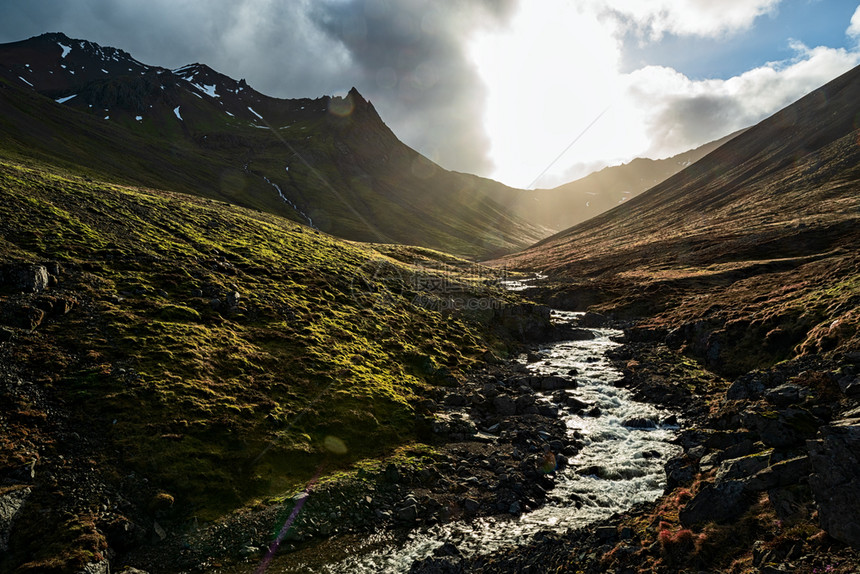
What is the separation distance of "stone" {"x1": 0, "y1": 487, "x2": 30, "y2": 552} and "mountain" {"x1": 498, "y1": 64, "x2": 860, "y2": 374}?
148 feet

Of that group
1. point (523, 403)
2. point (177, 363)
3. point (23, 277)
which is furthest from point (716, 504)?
point (23, 277)

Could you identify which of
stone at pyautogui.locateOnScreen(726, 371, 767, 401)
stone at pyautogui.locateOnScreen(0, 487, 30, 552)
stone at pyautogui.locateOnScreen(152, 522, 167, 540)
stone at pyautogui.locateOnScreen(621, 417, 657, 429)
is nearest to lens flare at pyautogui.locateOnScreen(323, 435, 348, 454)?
stone at pyautogui.locateOnScreen(152, 522, 167, 540)

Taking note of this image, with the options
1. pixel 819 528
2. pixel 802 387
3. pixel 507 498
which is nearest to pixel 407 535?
pixel 507 498

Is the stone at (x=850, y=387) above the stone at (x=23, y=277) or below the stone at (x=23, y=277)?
below

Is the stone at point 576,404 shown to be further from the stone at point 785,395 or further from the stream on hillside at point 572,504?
the stone at point 785,395

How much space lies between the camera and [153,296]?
3447 cm

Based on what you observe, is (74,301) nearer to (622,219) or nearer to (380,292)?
(380,292)

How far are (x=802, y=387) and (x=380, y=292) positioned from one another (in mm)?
47102

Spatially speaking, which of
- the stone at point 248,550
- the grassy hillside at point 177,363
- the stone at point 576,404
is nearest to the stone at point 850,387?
the stone at point 576,404

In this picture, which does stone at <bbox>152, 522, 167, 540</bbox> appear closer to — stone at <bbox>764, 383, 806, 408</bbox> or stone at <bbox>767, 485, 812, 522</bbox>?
stone at <bbox>767, 485, 812, 522</bbox>

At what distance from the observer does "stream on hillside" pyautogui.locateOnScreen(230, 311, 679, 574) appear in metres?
18.4

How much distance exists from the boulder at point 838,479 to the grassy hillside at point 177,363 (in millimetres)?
22224

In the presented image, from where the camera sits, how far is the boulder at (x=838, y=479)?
39.0 ft

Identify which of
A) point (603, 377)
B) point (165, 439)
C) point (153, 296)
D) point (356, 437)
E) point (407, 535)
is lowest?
point (603, 377)
